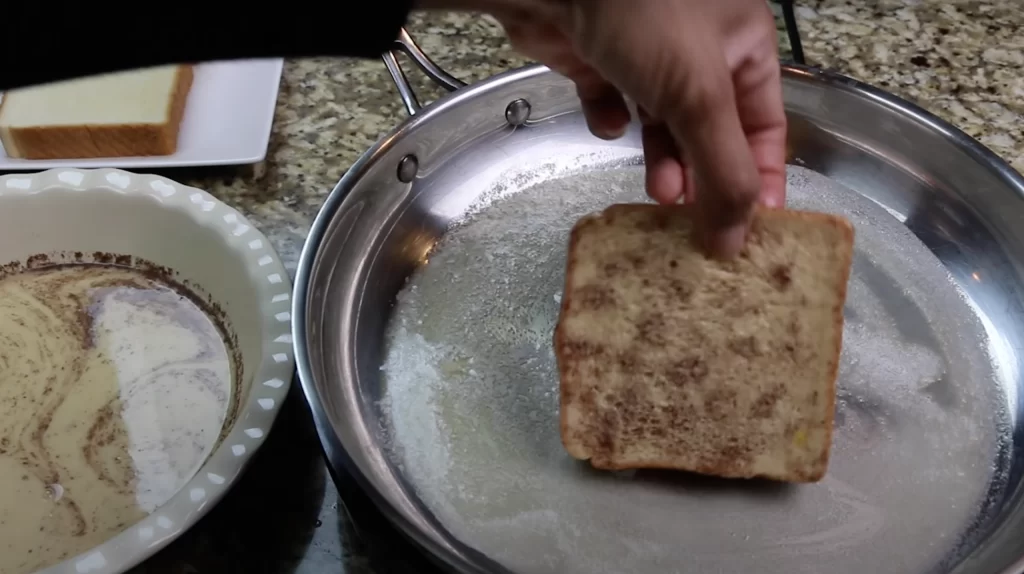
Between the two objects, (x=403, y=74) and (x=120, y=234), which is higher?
(x=403, y=74)

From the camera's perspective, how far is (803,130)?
770 mm

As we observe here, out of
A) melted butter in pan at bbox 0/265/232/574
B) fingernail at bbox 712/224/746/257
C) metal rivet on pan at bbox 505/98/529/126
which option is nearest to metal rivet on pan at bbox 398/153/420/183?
metal rivet on pan at bbox 505/98/529/126

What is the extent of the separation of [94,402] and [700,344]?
0.46 m

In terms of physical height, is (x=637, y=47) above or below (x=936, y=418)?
above

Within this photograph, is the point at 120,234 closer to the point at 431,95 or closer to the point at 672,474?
the point at 431,95

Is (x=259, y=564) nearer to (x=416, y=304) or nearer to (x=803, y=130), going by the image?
(x=416, y=304)

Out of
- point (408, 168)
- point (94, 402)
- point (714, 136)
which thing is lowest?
point (94, 402)

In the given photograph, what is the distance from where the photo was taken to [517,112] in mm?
774

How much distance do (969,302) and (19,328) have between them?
31.4 inches

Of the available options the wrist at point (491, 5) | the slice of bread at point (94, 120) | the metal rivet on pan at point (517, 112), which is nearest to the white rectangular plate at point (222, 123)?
the slice of bread at point (94, 120)

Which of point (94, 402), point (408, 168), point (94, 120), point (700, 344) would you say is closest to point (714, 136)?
point (700, 344)

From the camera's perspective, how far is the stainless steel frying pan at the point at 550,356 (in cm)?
53

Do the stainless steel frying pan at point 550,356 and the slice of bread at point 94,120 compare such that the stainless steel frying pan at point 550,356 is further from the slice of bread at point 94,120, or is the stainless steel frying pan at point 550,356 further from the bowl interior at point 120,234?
the slice of bread at point 94,120


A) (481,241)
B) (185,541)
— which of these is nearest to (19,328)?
(185,541)
